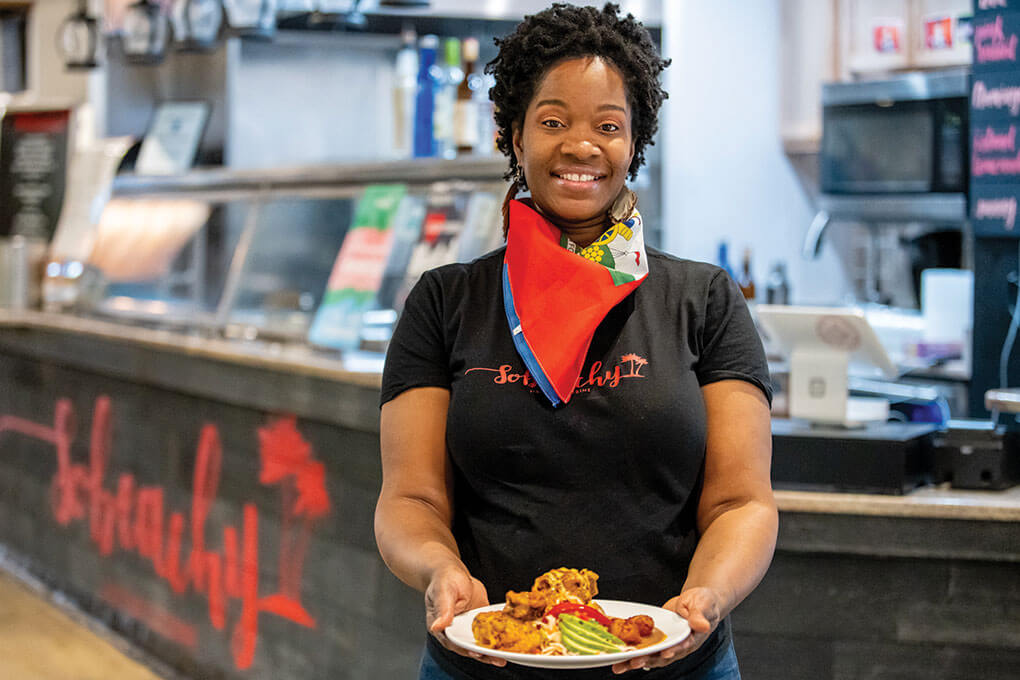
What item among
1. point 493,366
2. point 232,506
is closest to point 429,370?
point 493,366

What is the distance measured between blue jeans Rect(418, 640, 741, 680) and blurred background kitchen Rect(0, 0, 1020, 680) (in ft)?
2.88

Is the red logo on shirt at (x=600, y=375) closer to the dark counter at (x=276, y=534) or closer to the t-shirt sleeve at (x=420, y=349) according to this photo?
the t-shirt sleeve at (x=420, y=349)

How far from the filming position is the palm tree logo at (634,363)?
164 cm

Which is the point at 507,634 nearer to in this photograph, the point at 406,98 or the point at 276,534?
the point at 276,534

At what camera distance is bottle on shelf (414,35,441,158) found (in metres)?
3.84

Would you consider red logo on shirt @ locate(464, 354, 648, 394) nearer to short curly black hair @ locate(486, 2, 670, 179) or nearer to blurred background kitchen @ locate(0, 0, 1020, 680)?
short curly black hair @ locate(486, 2, 670, 179)

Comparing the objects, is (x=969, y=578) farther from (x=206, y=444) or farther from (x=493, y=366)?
(x=206, y=444)

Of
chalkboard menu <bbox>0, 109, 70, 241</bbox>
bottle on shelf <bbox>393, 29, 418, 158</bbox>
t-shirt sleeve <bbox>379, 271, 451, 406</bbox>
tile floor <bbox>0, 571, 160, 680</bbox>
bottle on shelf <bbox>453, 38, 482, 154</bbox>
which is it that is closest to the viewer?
t-shirt sleeve <bbox>379, 271, 451, 406</bbox>

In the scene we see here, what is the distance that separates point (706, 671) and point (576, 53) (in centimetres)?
84

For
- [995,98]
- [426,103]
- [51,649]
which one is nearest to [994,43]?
[995,98]

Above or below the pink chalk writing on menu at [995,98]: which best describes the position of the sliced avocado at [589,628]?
below

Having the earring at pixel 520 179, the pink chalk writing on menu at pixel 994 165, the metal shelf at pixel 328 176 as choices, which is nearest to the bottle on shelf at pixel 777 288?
the pink chalk writing on menu at pixel 994 165

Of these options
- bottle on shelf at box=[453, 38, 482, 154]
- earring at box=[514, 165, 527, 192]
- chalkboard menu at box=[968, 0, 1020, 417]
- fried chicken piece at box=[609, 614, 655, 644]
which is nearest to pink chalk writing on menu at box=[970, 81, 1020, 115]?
chalkboard menu at box=[968, 0, 1020, 417]

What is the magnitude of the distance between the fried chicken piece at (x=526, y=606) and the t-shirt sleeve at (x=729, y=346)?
0.38 m
